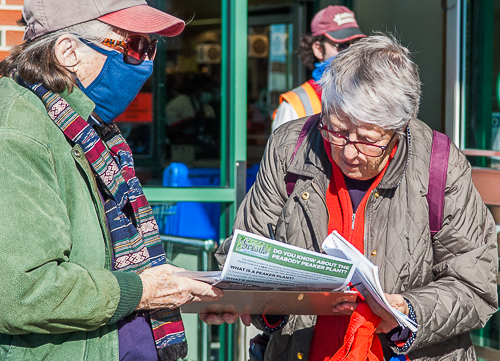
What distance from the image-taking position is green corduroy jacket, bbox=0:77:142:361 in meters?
1.31

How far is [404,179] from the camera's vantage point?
6.22 feet

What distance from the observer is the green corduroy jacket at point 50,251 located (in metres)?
1.31

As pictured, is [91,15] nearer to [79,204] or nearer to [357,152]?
[79,204]

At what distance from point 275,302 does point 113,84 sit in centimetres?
82

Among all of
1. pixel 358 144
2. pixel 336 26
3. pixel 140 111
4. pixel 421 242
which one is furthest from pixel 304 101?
pixel 421 242

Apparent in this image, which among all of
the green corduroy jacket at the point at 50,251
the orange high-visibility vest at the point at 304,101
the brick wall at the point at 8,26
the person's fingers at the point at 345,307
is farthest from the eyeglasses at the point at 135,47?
the orange high-visibility vest at the point at 304,101

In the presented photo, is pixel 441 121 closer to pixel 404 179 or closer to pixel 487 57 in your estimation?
pixel 487 57

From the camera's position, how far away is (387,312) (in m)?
1.72

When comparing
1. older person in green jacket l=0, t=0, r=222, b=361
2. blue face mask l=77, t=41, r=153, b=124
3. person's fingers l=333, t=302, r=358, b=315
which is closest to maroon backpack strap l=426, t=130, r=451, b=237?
person's fingers l=333, t=302, r=358, b=315

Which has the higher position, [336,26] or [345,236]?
[336,26]

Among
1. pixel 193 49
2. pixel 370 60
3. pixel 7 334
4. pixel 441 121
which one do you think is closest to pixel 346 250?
pixel 370 60

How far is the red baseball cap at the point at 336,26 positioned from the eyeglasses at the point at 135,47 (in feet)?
7.42

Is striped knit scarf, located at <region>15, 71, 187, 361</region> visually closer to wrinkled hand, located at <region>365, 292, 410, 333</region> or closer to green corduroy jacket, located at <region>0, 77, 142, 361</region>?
green corduroy jacket, located at <region>0, 77, 142, 361</region>

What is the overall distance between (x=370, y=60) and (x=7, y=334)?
53.4 inches
